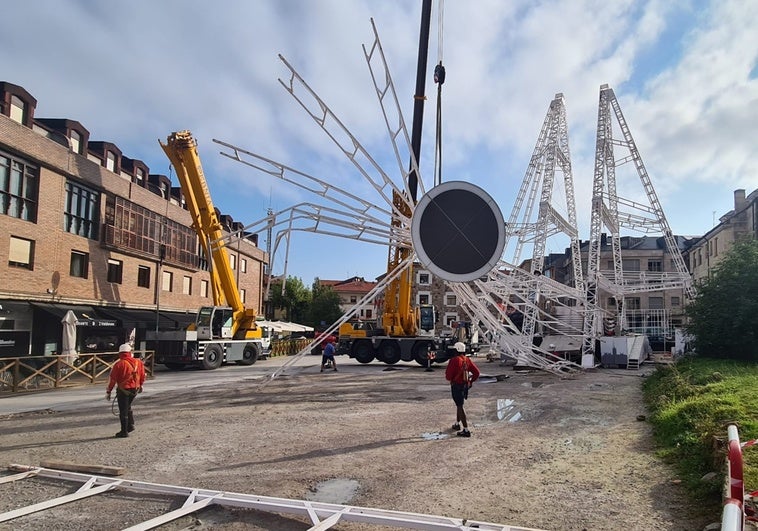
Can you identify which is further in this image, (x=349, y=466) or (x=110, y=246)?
(x=110, y=246)

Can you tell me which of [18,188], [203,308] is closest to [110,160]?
[18,188]

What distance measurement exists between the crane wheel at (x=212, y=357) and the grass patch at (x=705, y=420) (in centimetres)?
1880

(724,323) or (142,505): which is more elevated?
(724,323)

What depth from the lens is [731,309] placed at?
687 inches

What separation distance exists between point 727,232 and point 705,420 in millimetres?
37322

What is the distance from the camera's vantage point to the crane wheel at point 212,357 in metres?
25.0

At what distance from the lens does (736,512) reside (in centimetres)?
352

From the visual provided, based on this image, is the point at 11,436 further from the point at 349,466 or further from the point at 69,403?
the point at 349,466

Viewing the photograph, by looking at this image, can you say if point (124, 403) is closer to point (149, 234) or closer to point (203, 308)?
point (203, 308)

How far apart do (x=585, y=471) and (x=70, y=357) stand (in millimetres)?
17666

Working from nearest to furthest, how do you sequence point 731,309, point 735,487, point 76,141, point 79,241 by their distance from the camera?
point 735,487 → point 731,309 → point 79,241 → point 76,141

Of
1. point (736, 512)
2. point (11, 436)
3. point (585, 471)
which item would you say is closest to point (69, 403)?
point (11, 436)

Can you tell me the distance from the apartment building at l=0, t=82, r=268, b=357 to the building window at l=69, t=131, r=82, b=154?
0.05m

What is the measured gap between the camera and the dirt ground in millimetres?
5566
